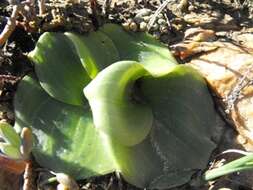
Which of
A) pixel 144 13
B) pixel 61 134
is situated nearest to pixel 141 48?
pixel 144 13

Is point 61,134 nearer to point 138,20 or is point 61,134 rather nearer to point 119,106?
point 119,106

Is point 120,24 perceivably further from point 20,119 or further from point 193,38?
point 20,119

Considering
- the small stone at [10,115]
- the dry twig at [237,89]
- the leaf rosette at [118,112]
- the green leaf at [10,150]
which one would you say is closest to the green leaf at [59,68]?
the leaf rosette at [118,112]

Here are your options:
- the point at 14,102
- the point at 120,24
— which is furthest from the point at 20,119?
the point at 120,24

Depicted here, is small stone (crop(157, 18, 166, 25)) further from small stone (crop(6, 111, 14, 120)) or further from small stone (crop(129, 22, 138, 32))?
small stone (crop(6, 111, 14, 120))

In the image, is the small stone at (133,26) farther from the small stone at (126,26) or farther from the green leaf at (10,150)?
the green leaf at (10,150)

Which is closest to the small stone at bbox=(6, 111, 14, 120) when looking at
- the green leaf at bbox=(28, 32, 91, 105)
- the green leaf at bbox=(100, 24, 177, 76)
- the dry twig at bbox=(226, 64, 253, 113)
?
the green leaf at bbox=(28, 32, 91, 105)
